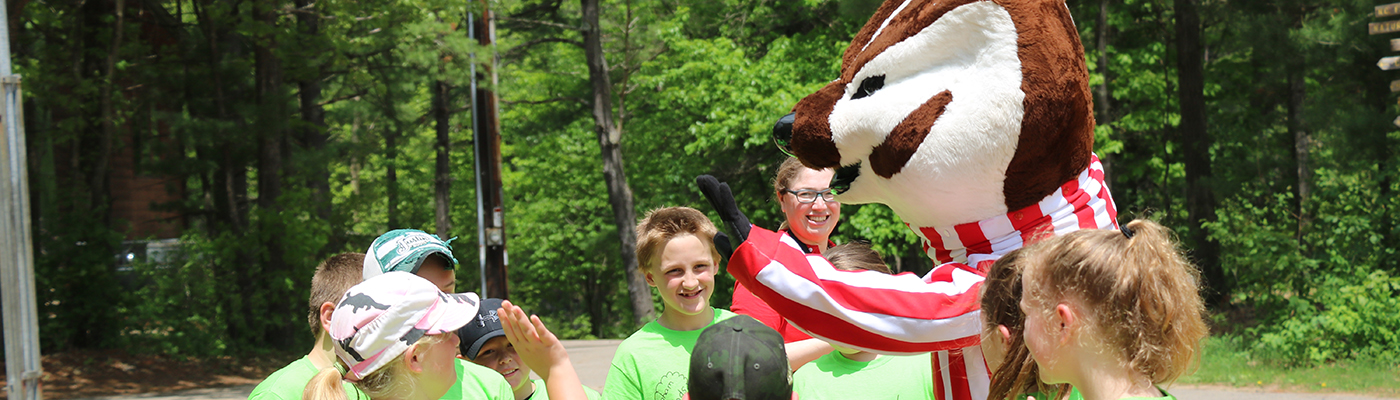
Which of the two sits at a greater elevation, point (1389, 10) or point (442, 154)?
point (1389, 10)

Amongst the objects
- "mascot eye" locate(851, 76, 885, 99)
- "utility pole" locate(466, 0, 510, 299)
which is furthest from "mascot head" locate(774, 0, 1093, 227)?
"utility pole" locate(466, 0, 510, 299)

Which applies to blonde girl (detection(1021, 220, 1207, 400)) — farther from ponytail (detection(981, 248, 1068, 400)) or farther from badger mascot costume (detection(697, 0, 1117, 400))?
badger mascot costume (detection(697, 0, 1117, 400))

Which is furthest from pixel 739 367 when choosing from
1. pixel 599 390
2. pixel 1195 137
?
pixel 1195 137

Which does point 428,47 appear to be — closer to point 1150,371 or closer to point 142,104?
point 142,104

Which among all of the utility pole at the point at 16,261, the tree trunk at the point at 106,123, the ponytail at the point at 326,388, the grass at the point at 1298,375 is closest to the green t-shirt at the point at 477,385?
the ponytail at the point at 326,388

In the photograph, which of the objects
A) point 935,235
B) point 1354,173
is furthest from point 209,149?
point 1354,173

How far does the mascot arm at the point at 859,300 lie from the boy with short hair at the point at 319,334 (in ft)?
4.54

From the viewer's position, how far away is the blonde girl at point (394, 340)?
2.21 meters

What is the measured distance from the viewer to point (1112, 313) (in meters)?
1.62

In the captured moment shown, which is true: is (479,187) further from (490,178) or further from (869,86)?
(869,86)

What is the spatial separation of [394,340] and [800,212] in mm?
1429

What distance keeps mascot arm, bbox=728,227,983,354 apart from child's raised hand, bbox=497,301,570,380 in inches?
17.9

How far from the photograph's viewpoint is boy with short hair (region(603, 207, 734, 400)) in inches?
118

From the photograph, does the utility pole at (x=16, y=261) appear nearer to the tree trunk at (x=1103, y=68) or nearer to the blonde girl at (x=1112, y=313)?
the blonde girl at (x=1112, y=313)
